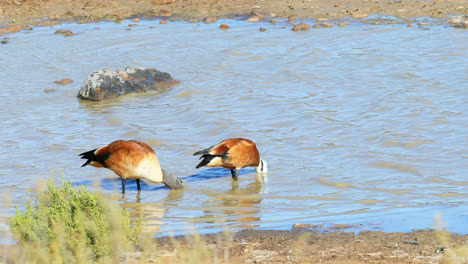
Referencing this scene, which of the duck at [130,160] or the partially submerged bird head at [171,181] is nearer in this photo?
the duck at [130,160]

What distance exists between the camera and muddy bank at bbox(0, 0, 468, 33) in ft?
70.2

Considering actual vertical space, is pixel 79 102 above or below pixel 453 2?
below

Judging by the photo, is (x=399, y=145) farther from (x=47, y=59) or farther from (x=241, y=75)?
(x=47, y=59)

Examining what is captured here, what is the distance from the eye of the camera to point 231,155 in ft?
30.6

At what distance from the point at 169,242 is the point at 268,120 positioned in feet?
20.6

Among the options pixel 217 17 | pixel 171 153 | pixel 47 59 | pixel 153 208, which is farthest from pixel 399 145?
pixel 217 17

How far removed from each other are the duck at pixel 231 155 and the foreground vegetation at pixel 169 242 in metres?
2.48

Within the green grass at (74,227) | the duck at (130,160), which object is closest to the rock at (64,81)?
the duck at (130,160)

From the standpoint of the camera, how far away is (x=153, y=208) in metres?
8.49

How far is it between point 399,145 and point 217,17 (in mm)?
12822

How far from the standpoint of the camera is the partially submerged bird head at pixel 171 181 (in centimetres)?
901

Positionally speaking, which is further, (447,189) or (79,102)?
(79,102)

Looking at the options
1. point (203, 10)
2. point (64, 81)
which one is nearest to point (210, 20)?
point (203, 10)

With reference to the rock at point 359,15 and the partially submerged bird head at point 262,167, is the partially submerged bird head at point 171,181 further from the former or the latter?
the rock at point 359,15
